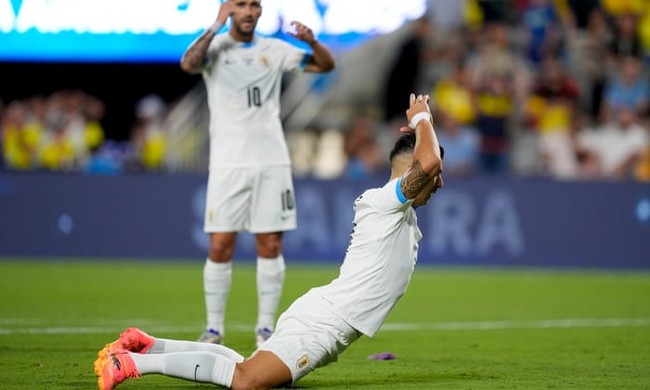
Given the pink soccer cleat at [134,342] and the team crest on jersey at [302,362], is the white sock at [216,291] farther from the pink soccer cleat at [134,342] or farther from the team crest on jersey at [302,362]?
the team crest on jersey at [302,362]

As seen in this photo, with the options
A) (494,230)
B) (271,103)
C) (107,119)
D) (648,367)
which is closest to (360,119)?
(494,230)

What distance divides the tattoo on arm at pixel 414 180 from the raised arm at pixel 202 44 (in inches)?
124

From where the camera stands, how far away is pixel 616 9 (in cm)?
2300

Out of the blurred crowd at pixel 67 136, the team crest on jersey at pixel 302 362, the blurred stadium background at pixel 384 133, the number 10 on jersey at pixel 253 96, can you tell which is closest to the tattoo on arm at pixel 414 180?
the team crest on jersey at pixel 302 362

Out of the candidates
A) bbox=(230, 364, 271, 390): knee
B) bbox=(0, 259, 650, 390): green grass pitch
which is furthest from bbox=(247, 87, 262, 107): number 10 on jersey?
bbox=(230, 364, 271, 390): knee

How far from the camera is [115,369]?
7.19m

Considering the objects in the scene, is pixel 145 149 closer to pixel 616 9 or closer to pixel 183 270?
pixel 183 270

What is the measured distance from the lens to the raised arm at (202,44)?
1003 cm

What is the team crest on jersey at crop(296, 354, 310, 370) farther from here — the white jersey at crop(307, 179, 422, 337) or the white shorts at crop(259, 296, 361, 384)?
the white jersey at crop(307, 179, 422, 337)

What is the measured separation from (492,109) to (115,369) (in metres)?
14.3

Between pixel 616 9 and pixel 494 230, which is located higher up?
pixel 616 9

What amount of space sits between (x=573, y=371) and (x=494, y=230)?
1026 cm

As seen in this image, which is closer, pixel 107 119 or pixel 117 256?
pixel 117 256

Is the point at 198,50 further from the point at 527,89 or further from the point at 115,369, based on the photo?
the point at 527,89
